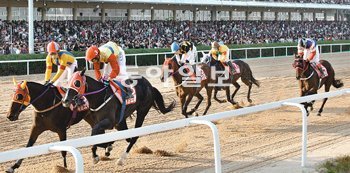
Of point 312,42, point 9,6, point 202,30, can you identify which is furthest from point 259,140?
point 202,30

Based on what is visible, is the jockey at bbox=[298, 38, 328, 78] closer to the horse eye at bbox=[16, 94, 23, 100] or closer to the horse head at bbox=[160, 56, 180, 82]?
the horse head at bbox=[160, 56, 180, 82]

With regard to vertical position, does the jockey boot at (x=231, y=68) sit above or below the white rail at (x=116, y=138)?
above

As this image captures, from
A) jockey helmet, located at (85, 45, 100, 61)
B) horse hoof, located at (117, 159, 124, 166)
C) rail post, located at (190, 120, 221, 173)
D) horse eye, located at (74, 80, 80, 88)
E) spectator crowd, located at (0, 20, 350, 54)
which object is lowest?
horse hoof, located at (117, 159, 124, 166)

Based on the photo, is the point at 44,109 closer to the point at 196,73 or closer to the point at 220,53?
the point at 196,73

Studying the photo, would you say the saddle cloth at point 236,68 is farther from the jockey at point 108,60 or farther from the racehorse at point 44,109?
the racehorse at point 44,109

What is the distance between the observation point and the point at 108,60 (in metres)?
4.89

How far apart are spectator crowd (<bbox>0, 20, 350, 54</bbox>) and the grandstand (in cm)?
3

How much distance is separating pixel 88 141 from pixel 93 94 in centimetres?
167

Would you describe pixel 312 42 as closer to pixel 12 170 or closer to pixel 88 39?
pixel 12 170

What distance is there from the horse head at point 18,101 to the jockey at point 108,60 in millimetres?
626

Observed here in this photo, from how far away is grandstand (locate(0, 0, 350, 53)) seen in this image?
1736cm

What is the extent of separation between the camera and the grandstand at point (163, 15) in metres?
17.4

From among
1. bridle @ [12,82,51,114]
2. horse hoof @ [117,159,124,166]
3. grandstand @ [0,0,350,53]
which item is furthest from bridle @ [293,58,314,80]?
grandstand @ [0,0,350,53]

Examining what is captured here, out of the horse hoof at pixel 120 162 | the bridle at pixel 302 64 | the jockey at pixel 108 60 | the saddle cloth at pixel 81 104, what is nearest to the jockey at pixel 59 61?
the saddle cloth at pixel 81 104
